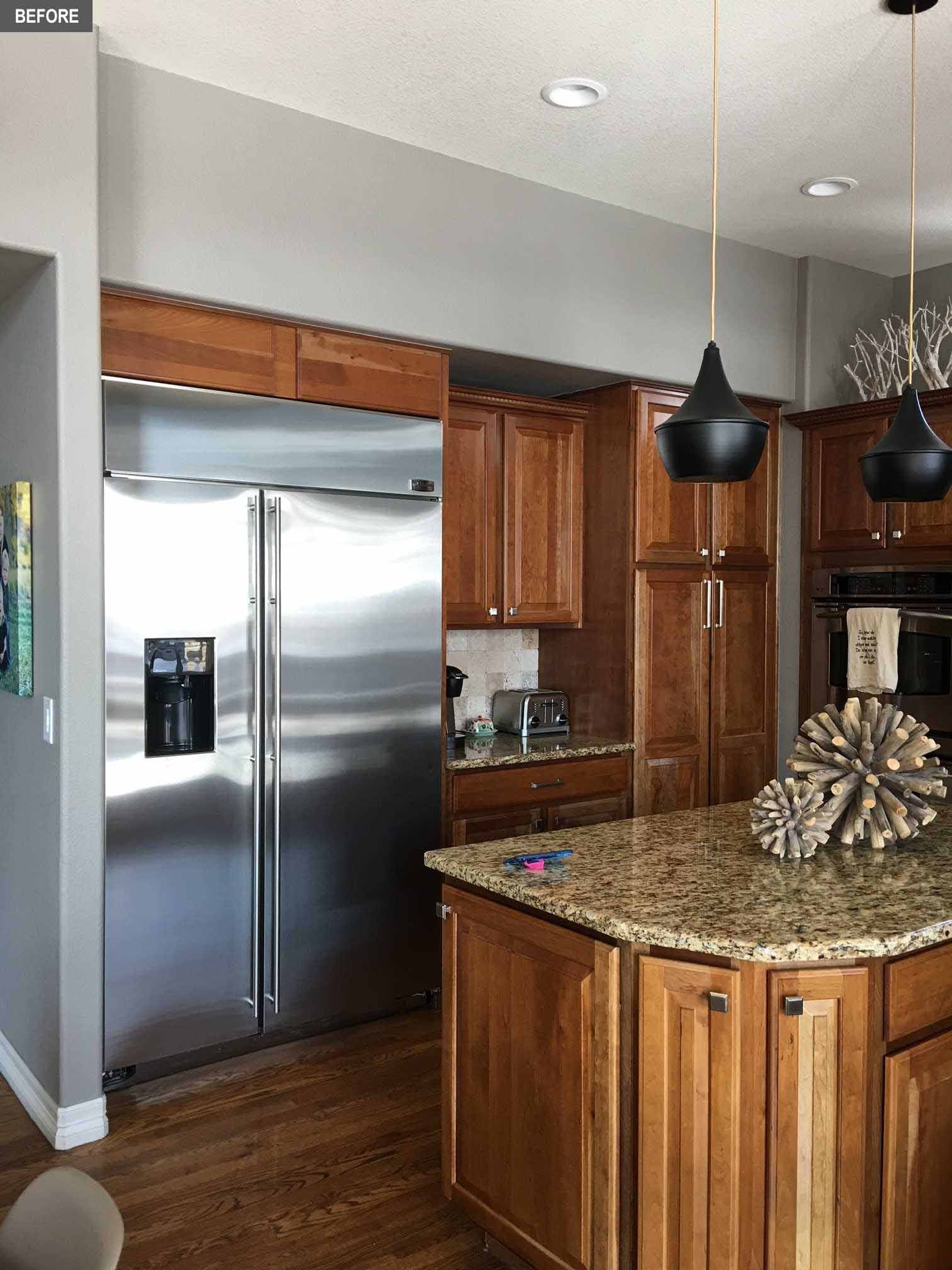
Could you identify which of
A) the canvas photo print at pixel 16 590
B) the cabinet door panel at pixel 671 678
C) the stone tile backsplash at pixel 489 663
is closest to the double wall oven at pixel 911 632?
the cabinet door panel at pixel 671 678

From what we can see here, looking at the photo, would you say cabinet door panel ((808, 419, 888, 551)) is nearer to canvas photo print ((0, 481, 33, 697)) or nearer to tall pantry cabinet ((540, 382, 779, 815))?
tall pantry cabinet ((540, 382, 779, 815))

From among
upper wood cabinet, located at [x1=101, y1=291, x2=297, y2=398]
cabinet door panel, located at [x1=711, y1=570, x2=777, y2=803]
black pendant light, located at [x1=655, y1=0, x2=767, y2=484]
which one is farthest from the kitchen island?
cabinet door panel, located at [x1=711, y1=570, x2=777, y2=803]

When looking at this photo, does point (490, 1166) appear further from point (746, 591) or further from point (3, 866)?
point (746, 591)

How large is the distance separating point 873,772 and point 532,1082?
1007 millimetres

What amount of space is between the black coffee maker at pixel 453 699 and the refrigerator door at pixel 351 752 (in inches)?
14.0

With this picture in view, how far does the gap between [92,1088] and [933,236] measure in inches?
170

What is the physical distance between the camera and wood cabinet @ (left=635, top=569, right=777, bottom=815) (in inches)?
174

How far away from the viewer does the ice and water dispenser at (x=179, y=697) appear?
322 cm

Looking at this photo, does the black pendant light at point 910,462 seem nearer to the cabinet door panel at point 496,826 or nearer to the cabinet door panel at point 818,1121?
the cabinet door panel at point 818,1121

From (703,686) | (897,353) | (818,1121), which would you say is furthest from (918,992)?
(897,353)

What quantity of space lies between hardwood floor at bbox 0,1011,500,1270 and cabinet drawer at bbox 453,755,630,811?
2.81ft

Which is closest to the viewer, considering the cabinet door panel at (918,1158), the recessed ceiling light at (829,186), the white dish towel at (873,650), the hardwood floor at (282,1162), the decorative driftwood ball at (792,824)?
the cabinet door panel at (918,1158)

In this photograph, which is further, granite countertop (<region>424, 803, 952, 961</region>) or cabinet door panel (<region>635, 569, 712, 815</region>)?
cabinet door panel (<region>635, 569, 712, 815</region>)

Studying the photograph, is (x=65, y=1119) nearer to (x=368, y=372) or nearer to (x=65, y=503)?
(x=65, y=503)
